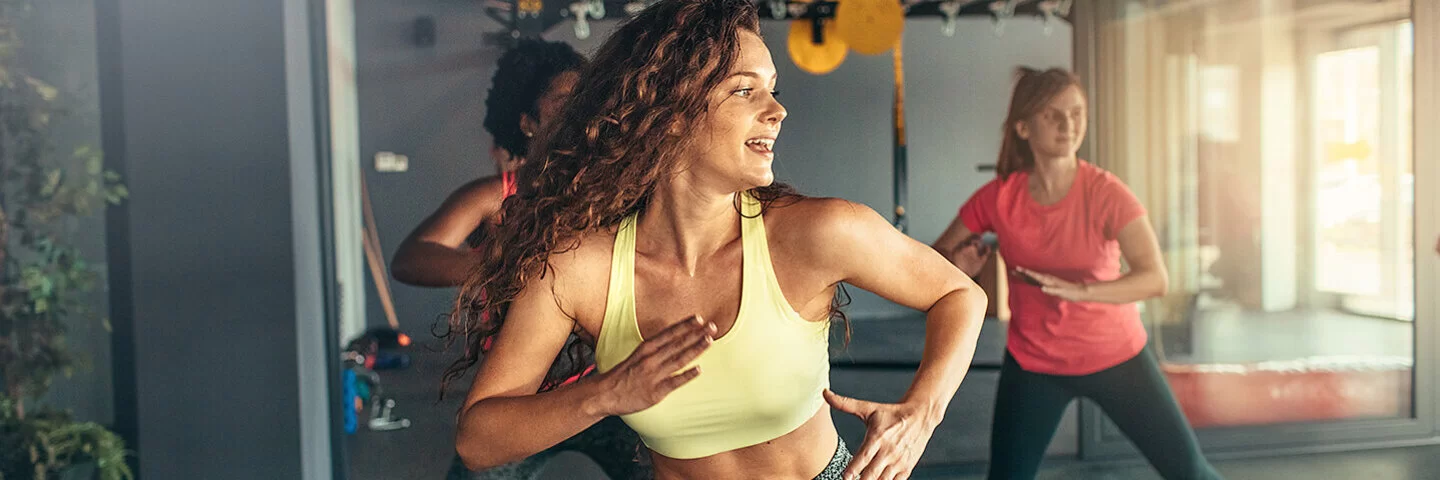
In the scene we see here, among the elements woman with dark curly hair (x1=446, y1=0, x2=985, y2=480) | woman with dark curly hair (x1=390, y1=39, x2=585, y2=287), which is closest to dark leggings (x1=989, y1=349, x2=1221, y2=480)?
woman with dark curly hair (x1=446, y1=0, x2=985, y2=480)

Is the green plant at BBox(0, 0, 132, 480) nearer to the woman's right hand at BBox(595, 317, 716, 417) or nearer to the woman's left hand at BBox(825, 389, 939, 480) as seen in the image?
the woman's right hand at BBox(595, 317, 716, 417)

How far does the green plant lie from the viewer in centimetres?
267

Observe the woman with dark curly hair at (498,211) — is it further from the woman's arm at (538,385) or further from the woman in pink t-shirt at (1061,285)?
the woman in pink t-shirt at (1061,285)

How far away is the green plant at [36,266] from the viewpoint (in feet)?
8.77

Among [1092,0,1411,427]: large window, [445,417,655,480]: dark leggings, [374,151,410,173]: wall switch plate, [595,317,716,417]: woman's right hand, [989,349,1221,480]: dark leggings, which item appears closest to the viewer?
[595,317,716,417]: woman's right hand

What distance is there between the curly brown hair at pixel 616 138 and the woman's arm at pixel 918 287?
11 centimetres

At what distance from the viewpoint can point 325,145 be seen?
9.12 ft

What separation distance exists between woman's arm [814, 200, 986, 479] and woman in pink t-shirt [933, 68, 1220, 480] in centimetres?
133

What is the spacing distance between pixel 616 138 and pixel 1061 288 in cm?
185

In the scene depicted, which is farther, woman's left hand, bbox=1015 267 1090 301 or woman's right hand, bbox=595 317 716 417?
woman's left hand, bbox=1015 267 1090 301

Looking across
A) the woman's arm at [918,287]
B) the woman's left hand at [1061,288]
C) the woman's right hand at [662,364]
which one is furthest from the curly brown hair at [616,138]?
the woman's left hand at [1061,288]

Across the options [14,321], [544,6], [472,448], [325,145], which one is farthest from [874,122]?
[14,321]

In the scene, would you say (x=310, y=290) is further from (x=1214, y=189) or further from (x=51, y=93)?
(x=1214, y=189)

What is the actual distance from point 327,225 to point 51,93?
0.73m
